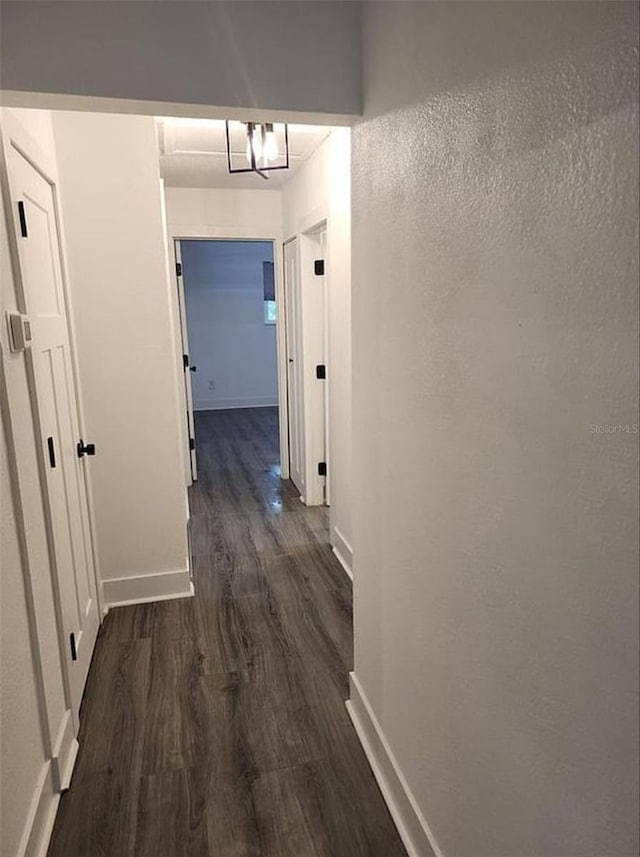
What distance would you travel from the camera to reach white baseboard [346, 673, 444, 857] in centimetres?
152

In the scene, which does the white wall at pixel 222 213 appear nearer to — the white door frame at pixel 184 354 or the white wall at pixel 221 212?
the white wall at pixel 221 212

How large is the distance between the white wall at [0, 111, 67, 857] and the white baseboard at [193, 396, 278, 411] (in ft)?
21.6

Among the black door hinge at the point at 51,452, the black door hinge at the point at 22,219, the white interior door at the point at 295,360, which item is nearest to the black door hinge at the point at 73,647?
the black door hinge at the point at 51,452

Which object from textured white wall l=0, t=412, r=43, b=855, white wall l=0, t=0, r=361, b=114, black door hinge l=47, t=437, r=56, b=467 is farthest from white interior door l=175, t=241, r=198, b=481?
textured white wall l=0, t=412, r=43, b=855

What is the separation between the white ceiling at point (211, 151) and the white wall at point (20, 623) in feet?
4.23

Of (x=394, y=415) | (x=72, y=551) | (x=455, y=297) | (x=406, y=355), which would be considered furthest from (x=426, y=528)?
(x=72, y=551)

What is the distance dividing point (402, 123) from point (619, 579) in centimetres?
116

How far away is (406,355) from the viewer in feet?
4.71

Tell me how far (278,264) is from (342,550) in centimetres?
241

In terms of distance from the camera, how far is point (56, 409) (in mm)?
2125

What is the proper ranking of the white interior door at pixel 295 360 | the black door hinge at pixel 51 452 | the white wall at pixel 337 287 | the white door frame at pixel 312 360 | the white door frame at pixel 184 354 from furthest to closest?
the white door frame at pixel 184 354
the white interior door at pixel 295 360
the white door frame at pixel 312 360
the white wall at pixel 337 287
the black door hinge at pixel 51 452

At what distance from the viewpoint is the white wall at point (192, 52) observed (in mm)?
1383

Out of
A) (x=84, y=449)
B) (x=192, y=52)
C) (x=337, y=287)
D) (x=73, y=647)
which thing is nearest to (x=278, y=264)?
(x=337, y=287)

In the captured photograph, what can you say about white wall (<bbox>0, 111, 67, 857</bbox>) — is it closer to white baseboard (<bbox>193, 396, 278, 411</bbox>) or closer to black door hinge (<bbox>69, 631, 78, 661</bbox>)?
black door hinge (<bbox>69, 631, 78, 661</bbox>)
